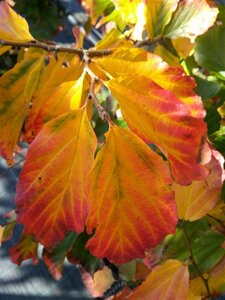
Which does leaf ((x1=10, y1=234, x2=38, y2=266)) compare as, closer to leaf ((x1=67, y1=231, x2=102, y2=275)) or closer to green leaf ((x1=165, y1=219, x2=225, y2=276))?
leaf ((x1=67, y1=231, x2=102, y2=275))

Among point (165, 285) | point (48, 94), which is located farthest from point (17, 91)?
point (165, 285)

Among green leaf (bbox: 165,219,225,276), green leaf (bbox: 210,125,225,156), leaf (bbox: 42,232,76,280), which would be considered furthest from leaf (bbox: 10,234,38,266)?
green leaf (bbox: 210,125,225,156)

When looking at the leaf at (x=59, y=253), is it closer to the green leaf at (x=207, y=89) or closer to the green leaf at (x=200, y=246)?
the green leaf at (x=200, y=246)

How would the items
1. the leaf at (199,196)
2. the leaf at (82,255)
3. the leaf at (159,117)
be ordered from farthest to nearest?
the leaf at (82,255)
the leaf at (199,196)
the leaf at (159,117)

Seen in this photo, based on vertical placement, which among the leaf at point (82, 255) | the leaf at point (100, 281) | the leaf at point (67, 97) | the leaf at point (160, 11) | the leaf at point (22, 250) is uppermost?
the leaf at point (67, 97)

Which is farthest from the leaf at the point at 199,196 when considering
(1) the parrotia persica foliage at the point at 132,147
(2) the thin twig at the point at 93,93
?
(2) the thin twig at the point at 93,93

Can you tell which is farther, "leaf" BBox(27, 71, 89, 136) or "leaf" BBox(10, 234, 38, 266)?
"leaf" BBox(10, 234, 38, 266)

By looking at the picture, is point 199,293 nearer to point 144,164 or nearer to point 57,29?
point 144,164

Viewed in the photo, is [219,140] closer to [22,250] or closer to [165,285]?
[165,285]

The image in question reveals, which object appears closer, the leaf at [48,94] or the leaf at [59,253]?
the leaf at [48,94]
